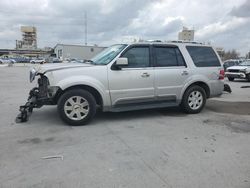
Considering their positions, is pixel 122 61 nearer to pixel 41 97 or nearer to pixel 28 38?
pixel 41 97

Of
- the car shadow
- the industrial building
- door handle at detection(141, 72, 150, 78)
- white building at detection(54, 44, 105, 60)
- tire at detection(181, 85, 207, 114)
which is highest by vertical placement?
the industrial building

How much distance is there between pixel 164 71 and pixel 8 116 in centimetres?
417

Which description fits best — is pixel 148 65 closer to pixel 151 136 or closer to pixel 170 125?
pixel 170 125

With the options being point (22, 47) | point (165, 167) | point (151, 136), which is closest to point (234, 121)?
point (151, 136)

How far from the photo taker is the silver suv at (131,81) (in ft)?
17.9

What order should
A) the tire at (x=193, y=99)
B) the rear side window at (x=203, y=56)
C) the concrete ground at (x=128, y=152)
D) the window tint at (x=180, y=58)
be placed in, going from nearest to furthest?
the concrete ground at (x=128, y=152) < the window tint at (x=180, y=58) < the tire at (x=193, y=99) < the rear side window at (x=203, y=56)

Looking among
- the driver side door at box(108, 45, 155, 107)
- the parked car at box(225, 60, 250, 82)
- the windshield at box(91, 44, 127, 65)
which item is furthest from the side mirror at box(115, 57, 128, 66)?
the parked car at box(225, 60, 250, 82)

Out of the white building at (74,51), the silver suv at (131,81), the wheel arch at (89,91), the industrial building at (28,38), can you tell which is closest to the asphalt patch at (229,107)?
the silver suv at (131,81)

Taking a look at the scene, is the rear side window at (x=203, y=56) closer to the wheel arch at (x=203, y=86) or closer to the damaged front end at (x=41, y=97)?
the wheel arch at (x=203, y=86)

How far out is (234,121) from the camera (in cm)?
611

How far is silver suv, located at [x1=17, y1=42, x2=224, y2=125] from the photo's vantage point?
17.9 feet

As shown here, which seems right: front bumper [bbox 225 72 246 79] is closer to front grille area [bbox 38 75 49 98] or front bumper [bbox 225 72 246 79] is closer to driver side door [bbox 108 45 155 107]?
driver side door [bbox 108 45 155 107]

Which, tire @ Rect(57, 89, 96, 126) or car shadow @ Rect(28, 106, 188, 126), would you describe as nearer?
tire @ Rect(57, 89, 96, 126)

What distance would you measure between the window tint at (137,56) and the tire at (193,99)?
1488mm
